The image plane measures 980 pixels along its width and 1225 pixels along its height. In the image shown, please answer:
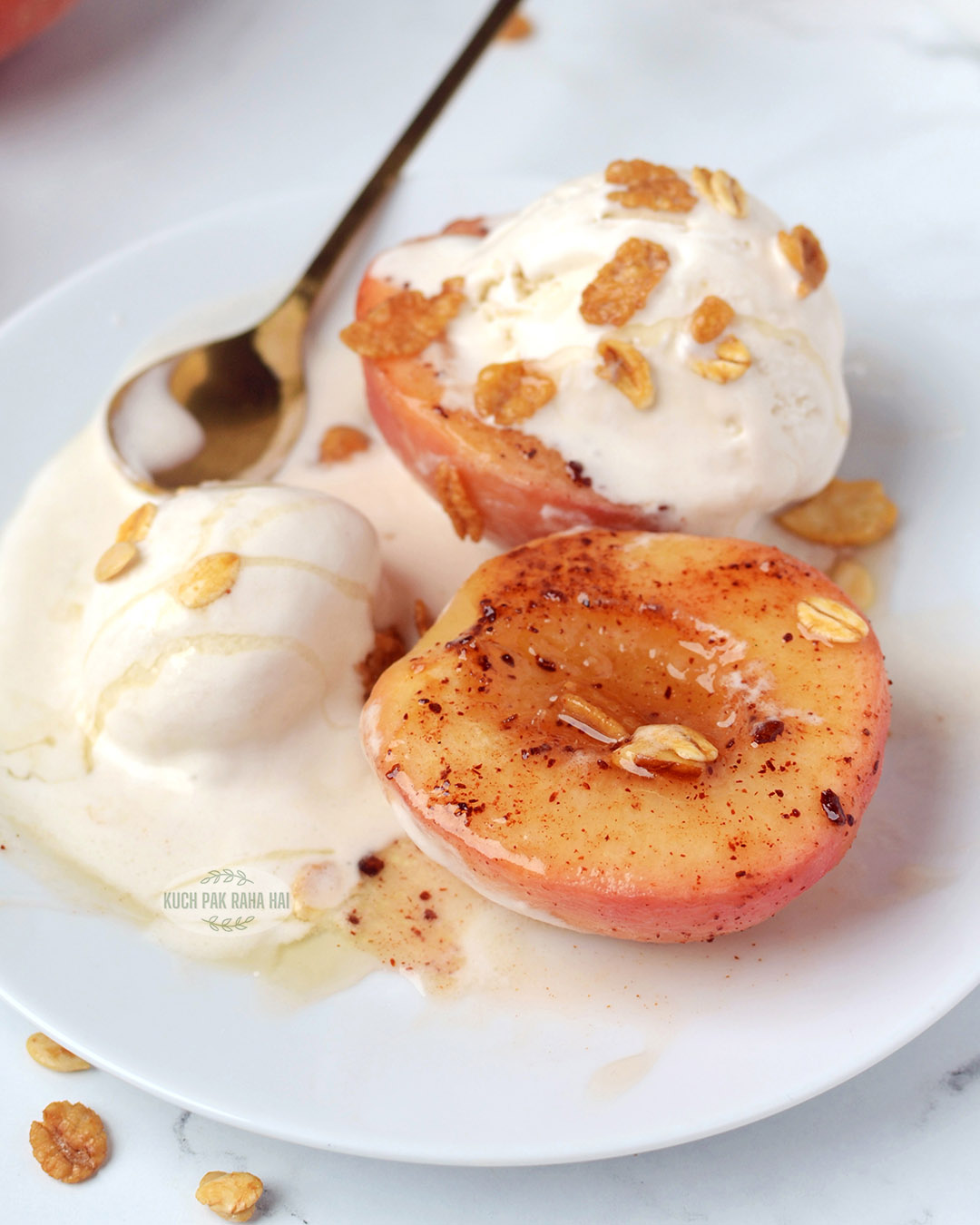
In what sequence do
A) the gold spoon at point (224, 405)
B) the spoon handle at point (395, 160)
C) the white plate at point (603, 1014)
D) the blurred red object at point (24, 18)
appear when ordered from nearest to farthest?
1. the white plate at point (603, 1014)
2. the gold spoon at point (224, 405)
3. the spoon handle at point (395, 160)
4. the blurred red object at point (24, 18)

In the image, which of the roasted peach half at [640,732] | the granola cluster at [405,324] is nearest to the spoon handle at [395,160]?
the granola cluster at [405,324]

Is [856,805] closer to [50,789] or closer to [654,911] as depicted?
[654,911]

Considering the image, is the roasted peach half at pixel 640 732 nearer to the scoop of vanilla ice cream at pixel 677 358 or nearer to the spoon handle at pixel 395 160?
the scoop of vanilla ice cream at pixel 677 358

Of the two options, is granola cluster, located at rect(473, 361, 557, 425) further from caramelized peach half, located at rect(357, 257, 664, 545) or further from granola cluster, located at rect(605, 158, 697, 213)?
granola cluster, located at rect(605, 158, 697, 213)

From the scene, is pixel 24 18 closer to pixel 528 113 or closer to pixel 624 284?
pixel 528 113

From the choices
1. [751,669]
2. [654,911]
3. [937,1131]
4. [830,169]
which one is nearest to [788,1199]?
[937,1131]

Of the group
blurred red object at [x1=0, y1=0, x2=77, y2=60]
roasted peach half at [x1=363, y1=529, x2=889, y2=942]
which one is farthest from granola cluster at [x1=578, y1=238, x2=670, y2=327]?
blurred red object at [x1=0, y1=0, x2=77, y2=60]
